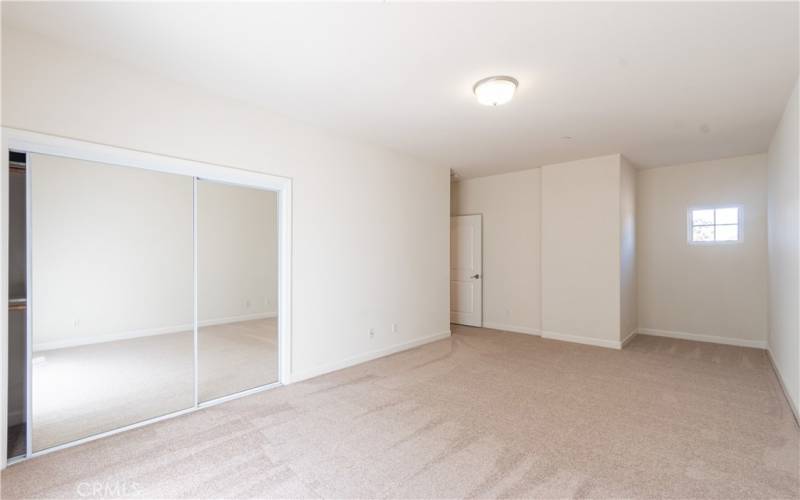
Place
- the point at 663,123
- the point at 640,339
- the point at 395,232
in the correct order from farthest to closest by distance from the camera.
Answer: the point at 640,339
the point at 395,232
the point at 663,123

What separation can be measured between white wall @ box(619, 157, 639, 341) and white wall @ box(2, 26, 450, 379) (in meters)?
2.60

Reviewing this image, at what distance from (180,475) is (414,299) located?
3659 mm

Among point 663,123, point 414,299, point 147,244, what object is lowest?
point 414,299

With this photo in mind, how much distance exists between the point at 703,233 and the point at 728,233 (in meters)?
0.30

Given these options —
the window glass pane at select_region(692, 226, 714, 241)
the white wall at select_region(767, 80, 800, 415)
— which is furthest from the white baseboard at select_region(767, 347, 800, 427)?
the window glass pane at select_region(692, 226, 714, 241)

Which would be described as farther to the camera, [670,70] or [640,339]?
[640,339]

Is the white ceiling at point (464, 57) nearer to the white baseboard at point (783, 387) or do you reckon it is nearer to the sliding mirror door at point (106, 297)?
the sliding mirror door at point (106, 297)

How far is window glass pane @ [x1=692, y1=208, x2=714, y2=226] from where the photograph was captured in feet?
19.2

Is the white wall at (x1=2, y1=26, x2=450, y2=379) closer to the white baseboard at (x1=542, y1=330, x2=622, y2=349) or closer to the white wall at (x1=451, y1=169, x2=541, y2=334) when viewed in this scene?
the white wall at (x1=451, y1=169, x2=541, y2=334)

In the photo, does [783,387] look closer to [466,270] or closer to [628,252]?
[628,252]

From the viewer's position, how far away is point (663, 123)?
4117 millimetres

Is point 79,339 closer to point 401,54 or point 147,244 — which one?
point 147,244

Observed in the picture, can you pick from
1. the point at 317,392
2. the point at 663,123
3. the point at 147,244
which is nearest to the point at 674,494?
the point at 317,392

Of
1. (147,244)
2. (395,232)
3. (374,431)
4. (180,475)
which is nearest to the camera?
(180,475)
